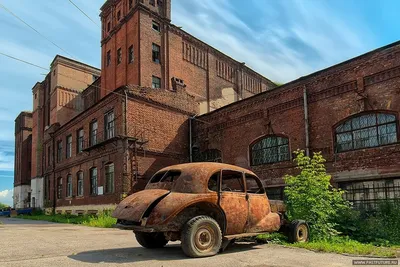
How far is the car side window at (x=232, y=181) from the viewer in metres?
8.48

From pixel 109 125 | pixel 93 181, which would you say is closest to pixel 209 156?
pixel 109 125

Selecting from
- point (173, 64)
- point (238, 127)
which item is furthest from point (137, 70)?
point (238, 127)

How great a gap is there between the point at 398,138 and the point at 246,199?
9993 mm

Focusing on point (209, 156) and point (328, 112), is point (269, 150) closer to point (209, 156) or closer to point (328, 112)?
point (328, 112)

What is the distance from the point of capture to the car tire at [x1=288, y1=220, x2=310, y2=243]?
9469 mm

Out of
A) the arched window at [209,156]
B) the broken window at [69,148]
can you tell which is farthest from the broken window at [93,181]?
the arched window at [209,156]

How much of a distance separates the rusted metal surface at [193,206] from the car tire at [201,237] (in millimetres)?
267

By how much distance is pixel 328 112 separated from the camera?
1783cm

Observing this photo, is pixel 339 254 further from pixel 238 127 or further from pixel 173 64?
pixel 173 64

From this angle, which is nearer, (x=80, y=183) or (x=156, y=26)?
(x=80, y=183)

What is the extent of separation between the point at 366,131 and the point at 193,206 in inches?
464

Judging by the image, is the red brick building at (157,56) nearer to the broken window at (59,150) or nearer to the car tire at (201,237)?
the broken window at (59,150)

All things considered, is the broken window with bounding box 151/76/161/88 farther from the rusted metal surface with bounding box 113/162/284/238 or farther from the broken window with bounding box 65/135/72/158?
the rusted metal surface with bounding box 113/162/284/238

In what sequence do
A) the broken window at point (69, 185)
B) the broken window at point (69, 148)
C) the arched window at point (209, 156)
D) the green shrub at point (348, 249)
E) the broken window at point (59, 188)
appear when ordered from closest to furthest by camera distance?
the green shrub at point (348, 249), the arched window at point (209, 156), the broken window at point (69, 185), the broken window at point (69, 148), the broken window at point (59, 188)
